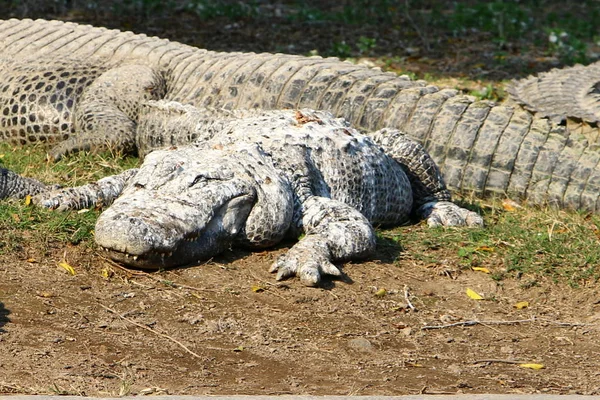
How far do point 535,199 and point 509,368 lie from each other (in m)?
2.67

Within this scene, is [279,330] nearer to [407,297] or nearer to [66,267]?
[407,297]

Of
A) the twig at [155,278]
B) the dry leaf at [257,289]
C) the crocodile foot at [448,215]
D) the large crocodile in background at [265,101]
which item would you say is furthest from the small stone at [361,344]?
the large crocodile in background at [265,101]

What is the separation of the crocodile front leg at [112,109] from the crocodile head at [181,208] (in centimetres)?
185

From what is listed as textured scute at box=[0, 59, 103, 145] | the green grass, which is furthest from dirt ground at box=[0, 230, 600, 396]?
textured scute at box=[0, 59, 103, 145]

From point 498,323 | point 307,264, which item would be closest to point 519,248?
point 498,323

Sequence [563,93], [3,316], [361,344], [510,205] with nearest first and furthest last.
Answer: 1. [3,316]
2. [361,344]
3. [510,205]
4. [563,93]

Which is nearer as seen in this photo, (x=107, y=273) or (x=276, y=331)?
(x=276, y=331)

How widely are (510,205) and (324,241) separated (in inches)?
79.7

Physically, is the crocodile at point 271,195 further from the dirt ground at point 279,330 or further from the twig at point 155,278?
the dirt ground at point 279,330

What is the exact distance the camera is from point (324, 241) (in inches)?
200

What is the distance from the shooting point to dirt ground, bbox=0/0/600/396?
3.79 m

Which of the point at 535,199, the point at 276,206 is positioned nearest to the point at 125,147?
the point at 276,206

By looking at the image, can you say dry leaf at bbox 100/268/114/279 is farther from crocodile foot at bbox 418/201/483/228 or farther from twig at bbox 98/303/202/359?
crocodile foot at bbox 418/201/483/228

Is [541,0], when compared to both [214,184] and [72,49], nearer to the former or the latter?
[72,49]
